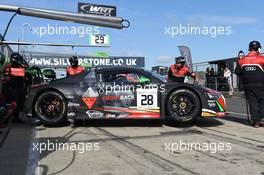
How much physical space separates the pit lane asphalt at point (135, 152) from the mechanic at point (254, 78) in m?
0.40

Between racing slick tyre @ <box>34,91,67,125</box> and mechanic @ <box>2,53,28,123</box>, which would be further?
mechanic @ <box>2,53,28,123</box>

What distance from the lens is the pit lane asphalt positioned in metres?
5.15

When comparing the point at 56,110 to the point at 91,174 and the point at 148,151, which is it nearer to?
the point at 148,151

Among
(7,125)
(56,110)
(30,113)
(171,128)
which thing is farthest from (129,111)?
(7,125)

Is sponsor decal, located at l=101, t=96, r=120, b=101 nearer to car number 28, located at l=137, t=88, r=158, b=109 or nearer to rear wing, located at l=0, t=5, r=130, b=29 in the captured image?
car number 28, located at l=137, t=88, r=158, b=109

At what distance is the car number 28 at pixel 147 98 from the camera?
859cm

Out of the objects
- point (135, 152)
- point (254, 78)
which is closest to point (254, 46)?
point (254, 78)

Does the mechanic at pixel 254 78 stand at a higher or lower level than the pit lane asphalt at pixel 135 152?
higher

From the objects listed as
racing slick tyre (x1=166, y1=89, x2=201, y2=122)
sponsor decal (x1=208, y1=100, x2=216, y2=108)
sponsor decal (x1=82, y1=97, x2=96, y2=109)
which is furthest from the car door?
sponsor decal (x1=208, y1=100, x2=216, y2=108)

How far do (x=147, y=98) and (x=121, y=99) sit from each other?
55cm

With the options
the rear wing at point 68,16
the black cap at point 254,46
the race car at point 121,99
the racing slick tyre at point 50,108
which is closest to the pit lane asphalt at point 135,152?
the racing slick tyre at point 50,108

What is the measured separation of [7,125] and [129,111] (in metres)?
2.89

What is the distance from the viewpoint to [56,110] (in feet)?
29.0

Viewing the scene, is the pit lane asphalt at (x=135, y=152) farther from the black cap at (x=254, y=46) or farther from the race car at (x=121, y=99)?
the black cap at (x=254, y=46)
